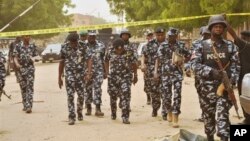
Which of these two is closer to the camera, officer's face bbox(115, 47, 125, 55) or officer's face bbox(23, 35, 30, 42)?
officer's face bbox(115, 47, 125, 55)

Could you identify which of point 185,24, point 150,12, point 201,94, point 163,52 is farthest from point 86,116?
point 150,12

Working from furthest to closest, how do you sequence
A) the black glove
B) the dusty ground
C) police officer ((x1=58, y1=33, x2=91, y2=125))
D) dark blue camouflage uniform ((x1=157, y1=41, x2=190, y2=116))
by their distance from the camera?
police officer ((x1=58, y1=33, x2=91, y2=125)) < dark blue camouflage uniform ((x1=157, y1=41, x2=190, y2=116)) < the dusty ground < the black glove

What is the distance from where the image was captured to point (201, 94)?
22.3 ft

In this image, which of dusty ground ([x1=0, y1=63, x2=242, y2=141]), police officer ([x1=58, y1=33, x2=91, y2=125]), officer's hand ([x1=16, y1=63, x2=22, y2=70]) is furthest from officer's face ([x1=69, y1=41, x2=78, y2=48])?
officer's hand ([x1=16, y1=63, x2=22, y2=70])

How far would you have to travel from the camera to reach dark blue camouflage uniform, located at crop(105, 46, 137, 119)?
9.59 m

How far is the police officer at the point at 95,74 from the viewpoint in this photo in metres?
10.8

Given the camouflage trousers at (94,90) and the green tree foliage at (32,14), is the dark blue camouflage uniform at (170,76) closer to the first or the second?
the camouflage trousers at (94,90)

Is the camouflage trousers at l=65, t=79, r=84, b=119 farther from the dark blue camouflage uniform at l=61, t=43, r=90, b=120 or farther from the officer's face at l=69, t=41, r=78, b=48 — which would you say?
the officer's face at l=69, t=41, r=78, b=48

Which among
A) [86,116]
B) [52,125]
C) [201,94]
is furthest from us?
[86,116]

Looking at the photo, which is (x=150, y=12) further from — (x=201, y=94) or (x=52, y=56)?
(x=201, y=94)

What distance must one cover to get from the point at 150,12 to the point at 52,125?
22.5m

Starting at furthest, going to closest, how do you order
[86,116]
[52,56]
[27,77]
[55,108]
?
[52,56]
[55,108]
[27,77]
[86,116]

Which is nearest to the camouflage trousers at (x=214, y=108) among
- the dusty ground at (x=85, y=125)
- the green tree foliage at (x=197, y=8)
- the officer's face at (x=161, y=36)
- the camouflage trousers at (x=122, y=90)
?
the dusty ground at (x=85, y=125)

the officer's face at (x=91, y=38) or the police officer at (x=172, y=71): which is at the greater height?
the officer's face at (x=91, y=38)
